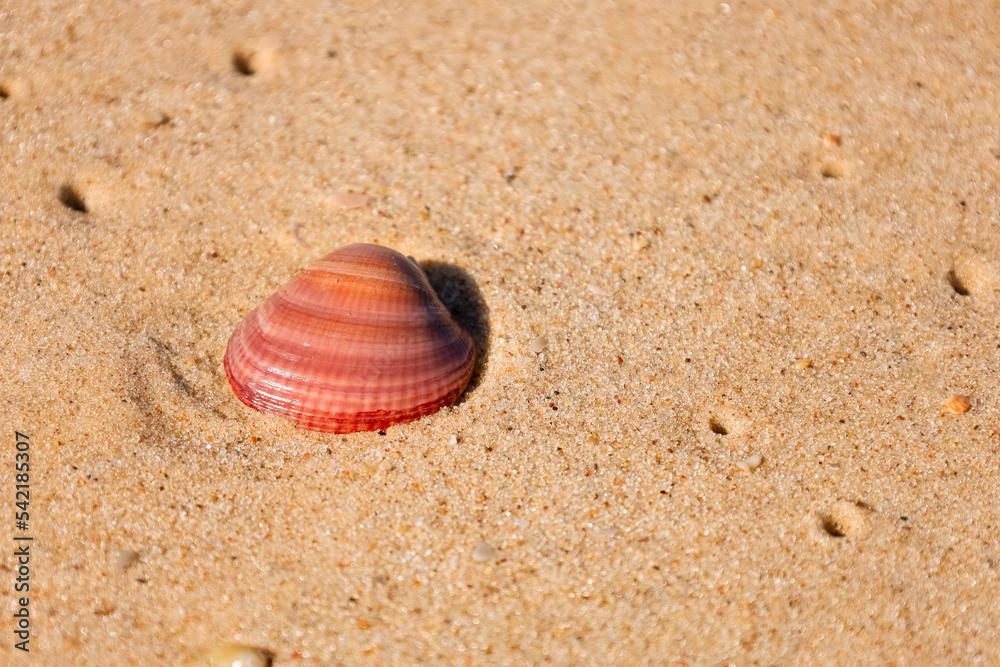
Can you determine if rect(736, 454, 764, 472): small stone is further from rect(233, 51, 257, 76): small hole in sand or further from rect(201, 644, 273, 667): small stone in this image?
rect(233, 51, 257, 76): small hole in sand

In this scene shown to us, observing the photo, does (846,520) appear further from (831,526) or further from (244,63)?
(244,63)

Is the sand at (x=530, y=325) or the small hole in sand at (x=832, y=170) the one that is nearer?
the sand at (x=530, y=325)

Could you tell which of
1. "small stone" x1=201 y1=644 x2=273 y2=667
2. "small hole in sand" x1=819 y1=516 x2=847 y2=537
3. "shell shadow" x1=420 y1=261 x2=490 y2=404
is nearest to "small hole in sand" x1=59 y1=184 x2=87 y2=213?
"shell shadow" x1=420 y1=261 x2=490 y2=404

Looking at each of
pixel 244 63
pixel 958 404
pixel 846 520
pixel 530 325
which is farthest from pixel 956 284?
pixel 244 63

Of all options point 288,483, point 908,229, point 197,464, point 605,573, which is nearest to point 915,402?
point 908,229

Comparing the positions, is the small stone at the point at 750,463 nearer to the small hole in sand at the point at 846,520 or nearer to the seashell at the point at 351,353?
the small hole in sand at the point at 846,520

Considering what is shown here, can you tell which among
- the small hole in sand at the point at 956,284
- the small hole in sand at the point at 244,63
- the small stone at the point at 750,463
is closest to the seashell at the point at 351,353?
the small stone at the point at 750,463

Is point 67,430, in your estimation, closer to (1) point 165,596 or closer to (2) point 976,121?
(1) point 165,596
